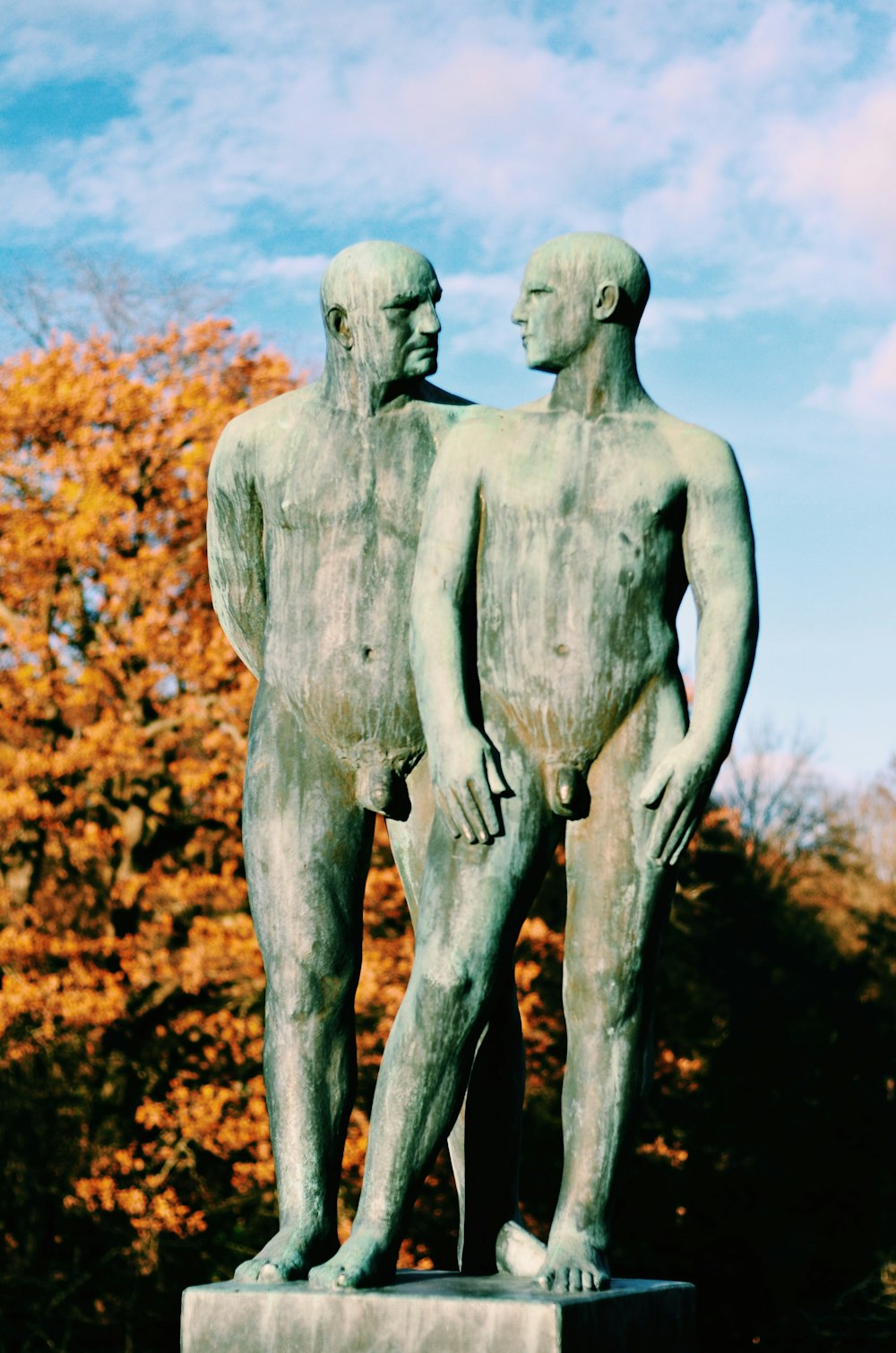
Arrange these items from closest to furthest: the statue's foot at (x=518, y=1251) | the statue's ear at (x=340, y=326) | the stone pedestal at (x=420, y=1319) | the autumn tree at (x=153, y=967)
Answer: the stone pedestal at (x=420, y=1319)
the statue's foot at (x=518, y=1251)
the statue's ear at (x=340, y=326)
the autumn tree at (x=153, y=967)

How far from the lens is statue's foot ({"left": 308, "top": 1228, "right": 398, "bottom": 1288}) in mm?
3633

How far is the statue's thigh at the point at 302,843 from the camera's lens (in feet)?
13.8

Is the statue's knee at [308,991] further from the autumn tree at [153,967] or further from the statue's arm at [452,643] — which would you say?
the autumn tree at [153,967]

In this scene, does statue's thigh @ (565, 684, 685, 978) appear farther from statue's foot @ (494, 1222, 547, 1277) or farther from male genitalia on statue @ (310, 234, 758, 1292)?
statue's foot @ (494, 1222, 547, 1277)

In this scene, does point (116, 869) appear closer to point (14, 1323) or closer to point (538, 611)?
point (14, 1323)

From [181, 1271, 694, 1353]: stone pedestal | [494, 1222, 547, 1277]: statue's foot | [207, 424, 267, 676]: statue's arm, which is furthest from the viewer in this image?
[207, 424, 267, 676]: statue's arm

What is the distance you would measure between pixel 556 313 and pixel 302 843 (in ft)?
4.61

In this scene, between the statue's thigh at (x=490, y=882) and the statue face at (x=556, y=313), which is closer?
the statue's thigh at (x=490, y=882)

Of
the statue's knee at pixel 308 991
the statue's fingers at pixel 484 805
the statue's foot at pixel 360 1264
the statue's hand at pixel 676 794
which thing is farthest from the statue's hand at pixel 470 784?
the statue's foot at pixel 360 1264

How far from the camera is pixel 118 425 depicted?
16.4 metres

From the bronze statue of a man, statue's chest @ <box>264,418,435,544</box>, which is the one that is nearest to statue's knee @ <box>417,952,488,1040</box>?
the bronze statue of a man

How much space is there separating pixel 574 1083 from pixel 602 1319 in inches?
20.5

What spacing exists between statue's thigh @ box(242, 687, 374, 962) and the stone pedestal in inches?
33.1

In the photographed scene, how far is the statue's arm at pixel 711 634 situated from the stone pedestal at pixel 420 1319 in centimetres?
98
